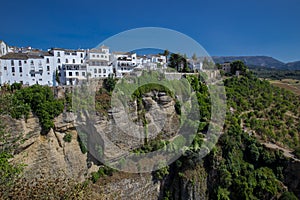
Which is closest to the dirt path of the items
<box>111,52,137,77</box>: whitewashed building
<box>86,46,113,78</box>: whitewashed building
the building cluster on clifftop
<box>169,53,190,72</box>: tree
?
<box>169,53,190,72</box>: tree

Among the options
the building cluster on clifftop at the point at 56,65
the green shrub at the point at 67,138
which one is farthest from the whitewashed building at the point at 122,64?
the green shrub at the point at 67,138

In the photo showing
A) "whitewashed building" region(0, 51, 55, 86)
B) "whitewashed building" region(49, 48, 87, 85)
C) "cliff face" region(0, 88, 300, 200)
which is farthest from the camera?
"whitewashed building" region(49, 48, 87, 85)

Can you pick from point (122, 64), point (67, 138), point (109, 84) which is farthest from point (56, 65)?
point (67, 138)

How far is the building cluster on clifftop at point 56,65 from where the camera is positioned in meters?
14.9

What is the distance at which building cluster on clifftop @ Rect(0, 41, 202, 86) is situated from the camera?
14914mm

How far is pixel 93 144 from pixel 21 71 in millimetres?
9278

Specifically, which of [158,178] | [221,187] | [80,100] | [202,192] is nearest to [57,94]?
[80,100]

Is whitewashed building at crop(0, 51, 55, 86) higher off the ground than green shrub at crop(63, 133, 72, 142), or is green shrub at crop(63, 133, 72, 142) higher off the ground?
whitewashed building at crop(0, 51, 55, 86)

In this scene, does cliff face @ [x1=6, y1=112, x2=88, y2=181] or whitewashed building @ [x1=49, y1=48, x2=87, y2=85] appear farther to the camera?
whitewashed building @ [x1=49, y1=48, x2=87, y2=85]

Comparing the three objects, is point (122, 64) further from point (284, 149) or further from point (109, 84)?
point (284, 149)

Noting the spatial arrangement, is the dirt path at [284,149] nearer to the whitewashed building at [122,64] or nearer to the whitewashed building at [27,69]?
the whitewashed building at [122,64]

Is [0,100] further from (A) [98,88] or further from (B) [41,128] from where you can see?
(A) [98,88]

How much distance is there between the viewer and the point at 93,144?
1293 cm

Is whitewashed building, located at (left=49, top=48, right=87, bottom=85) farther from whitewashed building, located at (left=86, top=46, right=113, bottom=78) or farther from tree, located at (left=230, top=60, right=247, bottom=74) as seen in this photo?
tree, located at (left=230, top=60, right=247, bottom=74)
